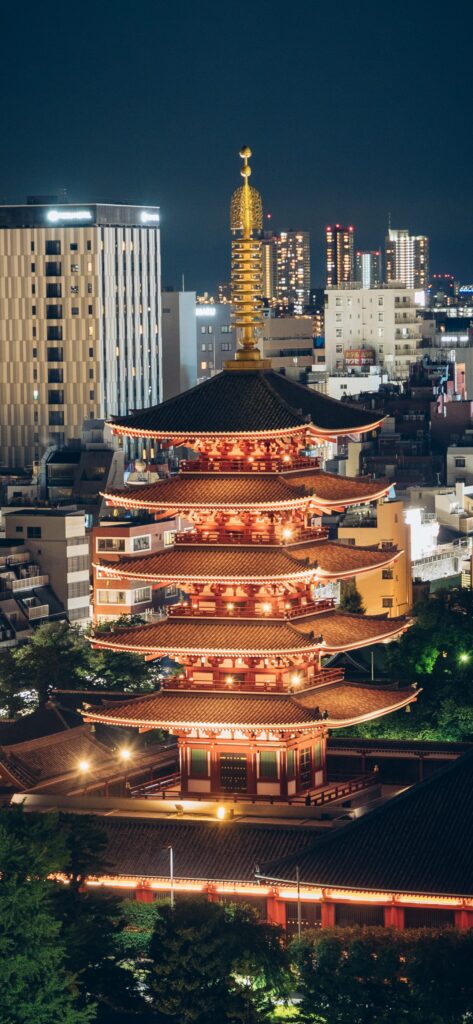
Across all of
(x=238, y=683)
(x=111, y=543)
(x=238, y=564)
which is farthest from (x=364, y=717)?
(x=111, y=543)

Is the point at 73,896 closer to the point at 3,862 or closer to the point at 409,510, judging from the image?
the point at 3,862

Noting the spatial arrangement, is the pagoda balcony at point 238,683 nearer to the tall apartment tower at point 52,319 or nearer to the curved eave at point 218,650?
the curved eave at point 218,650

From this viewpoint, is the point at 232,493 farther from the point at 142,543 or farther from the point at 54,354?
the point at 54,354

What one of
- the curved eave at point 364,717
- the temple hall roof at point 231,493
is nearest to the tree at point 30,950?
the curved eave at point 364,717

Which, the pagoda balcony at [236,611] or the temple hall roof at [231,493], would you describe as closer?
the temple hall roof at [231,493]

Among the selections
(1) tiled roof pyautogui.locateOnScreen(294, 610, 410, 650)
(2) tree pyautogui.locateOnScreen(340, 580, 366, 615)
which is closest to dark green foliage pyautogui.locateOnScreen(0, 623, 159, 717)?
(2) tree pyautogui.locateOnScreen(340, 580, 366, 615)

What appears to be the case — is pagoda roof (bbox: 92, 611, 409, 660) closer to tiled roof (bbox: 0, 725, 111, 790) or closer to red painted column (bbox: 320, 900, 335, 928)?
tiled roof (bbox: 0, 725, 111, 790)

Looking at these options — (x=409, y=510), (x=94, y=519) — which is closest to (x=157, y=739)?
(x=409, y=510)
